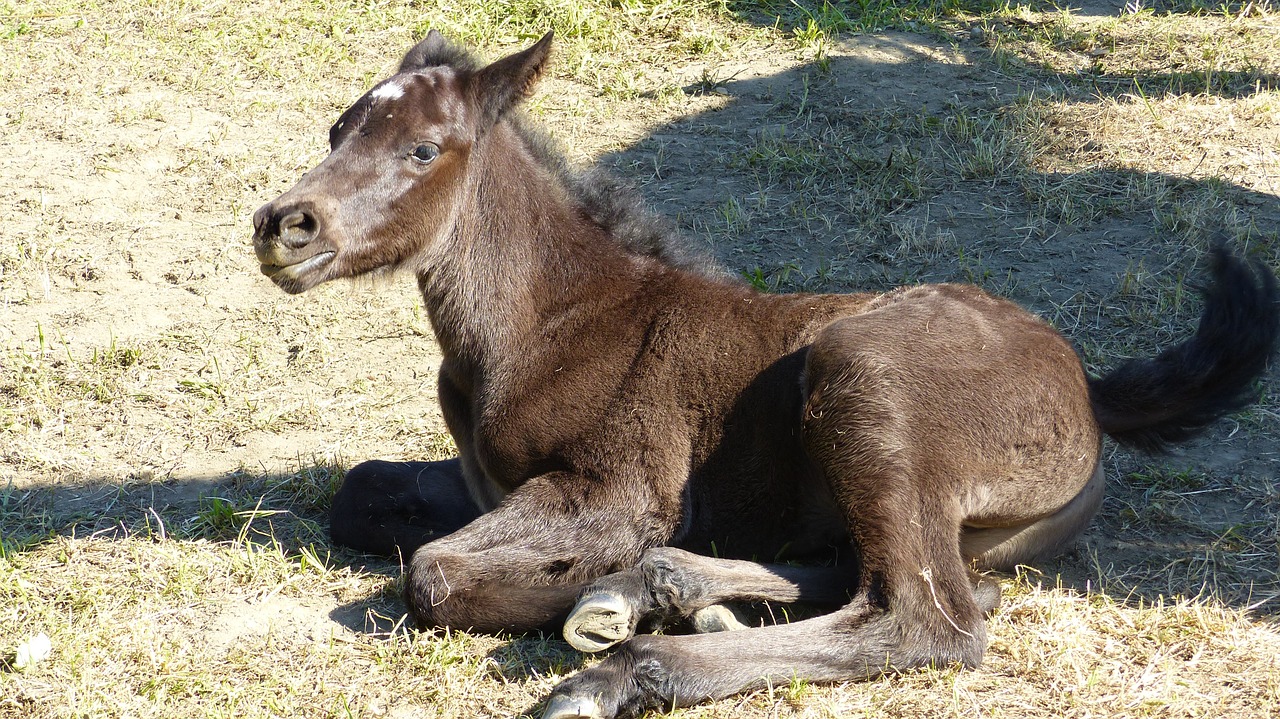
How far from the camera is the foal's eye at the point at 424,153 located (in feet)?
13.4

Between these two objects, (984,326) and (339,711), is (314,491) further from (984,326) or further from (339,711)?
(984,326)

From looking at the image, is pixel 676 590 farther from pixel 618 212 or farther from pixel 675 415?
pixel 618 212

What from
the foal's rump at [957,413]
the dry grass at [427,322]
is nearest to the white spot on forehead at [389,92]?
the dry grass at [427,322]

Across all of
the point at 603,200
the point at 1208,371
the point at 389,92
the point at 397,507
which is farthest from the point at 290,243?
the point at 1208,371

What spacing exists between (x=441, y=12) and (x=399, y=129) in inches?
181

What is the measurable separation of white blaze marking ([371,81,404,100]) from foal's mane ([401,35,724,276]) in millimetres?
311

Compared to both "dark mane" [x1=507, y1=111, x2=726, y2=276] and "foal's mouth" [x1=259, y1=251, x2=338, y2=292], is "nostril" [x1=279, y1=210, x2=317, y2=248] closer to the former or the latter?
"foal's mouth" [x1=259, y1=251, x2=338, y2=292]

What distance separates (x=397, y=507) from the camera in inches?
171

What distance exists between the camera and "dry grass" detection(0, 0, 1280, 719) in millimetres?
3578

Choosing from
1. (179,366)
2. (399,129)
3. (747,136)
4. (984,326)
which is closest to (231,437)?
(179,366)

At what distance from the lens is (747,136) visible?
7.25m

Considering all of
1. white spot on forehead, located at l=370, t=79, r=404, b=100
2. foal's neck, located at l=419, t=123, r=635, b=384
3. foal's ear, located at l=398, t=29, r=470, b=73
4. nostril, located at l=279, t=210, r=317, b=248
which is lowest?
foal's neck, located at l=419, t=123, r=635, b=384

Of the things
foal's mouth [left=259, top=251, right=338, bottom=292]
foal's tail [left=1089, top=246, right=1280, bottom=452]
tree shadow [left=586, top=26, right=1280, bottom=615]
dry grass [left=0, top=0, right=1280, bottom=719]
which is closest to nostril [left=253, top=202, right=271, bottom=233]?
foal's mouth [left=259, top=251, right=338, bottom=292]

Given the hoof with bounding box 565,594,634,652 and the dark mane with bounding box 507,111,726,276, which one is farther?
the dark mane with bounding box 507,111,726,276
